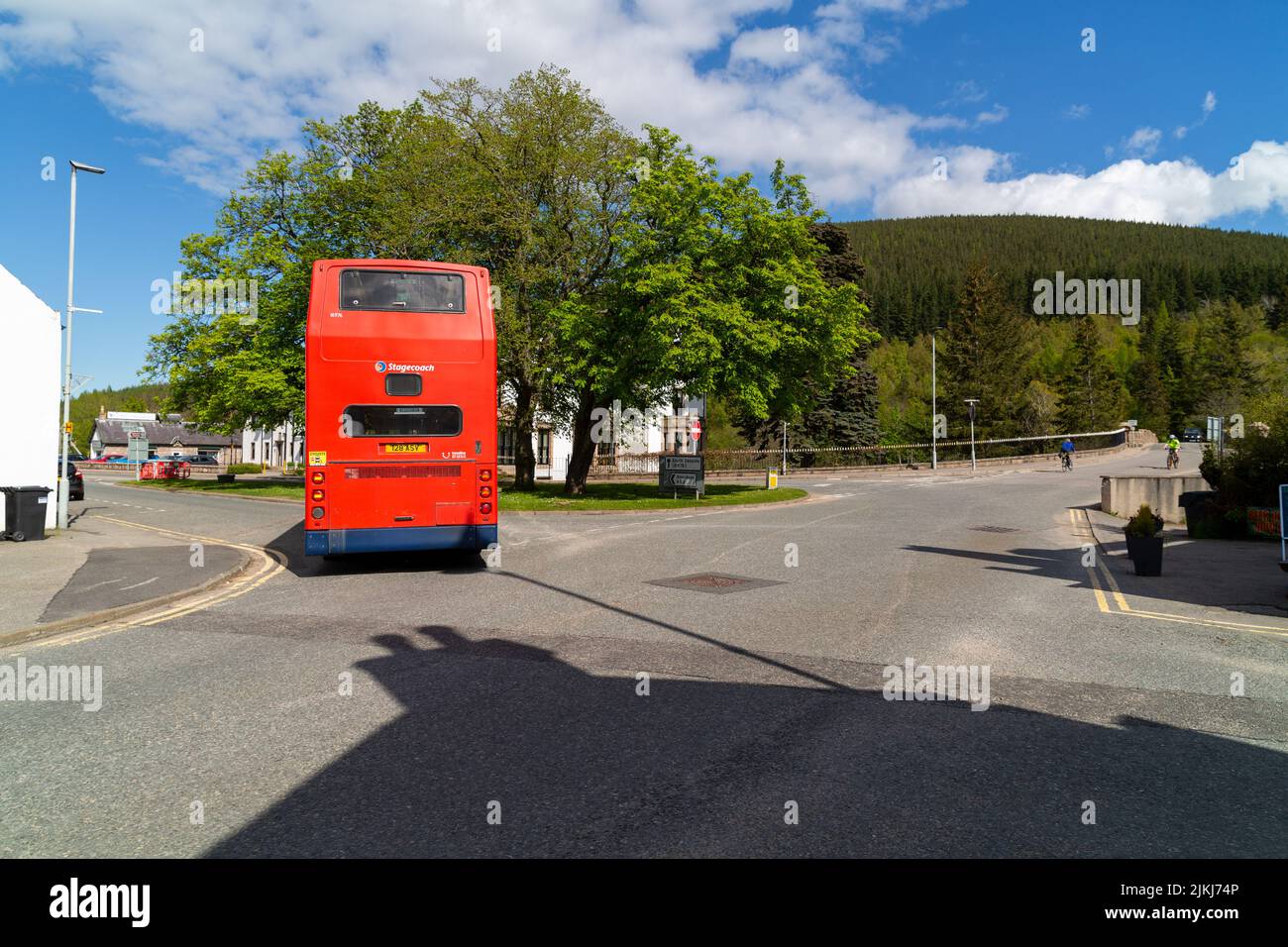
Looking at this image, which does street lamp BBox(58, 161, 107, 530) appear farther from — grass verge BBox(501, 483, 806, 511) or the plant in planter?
the plant in planter

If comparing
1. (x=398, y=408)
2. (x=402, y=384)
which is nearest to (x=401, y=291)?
(x=402, y=384)

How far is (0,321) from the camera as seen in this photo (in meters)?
17.4

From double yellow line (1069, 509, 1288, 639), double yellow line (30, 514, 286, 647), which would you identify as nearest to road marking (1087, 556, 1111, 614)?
double yellow line (1069, 509, 1288, 639)

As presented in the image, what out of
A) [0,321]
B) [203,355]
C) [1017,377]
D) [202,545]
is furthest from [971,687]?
[1017,377]

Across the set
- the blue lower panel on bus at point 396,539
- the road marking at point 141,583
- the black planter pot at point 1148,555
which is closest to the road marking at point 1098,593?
the black planter pot at point 1148,555

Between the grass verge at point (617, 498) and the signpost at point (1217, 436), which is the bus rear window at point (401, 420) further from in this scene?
the signpost at point (1217, 436)

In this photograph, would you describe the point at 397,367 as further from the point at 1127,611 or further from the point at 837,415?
the point at 837,415

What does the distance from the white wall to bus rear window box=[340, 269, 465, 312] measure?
11.2 metres

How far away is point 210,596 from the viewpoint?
10602 millimetres

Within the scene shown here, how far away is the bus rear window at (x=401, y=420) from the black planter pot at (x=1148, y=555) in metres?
10.9

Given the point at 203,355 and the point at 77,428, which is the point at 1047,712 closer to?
the point at 203,355

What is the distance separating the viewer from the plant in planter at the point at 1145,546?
12.6 metres

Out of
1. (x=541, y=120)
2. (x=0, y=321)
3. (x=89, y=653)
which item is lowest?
(x=89, y=653)
